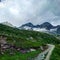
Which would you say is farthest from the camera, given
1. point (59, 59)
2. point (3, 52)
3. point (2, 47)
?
point (2, 47)

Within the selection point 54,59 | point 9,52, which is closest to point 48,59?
point 54,59

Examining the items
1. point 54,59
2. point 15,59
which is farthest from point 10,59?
point 54,59

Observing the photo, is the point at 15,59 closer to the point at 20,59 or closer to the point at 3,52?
the point at 20,59

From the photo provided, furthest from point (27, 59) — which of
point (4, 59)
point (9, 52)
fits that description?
point (9, 52)

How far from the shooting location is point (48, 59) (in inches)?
3610

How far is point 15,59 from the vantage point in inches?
3543

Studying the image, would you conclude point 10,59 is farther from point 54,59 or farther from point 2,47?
point 2,47

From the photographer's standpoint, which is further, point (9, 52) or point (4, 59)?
point (9, 52)

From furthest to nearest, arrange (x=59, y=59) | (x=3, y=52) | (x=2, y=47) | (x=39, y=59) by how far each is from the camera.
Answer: (x=2, y=47)
(x=3, y=52)
(x=59, y=59)
(x=39, y=59)

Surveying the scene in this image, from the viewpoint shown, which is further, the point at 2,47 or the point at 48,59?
the point at 2,47

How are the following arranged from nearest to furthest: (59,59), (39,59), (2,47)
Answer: (39,59)
(59,59)
(2,47)

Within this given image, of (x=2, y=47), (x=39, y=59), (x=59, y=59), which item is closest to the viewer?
(x=39, y=59)

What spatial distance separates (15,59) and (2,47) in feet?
110

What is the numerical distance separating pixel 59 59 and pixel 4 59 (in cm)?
2204
